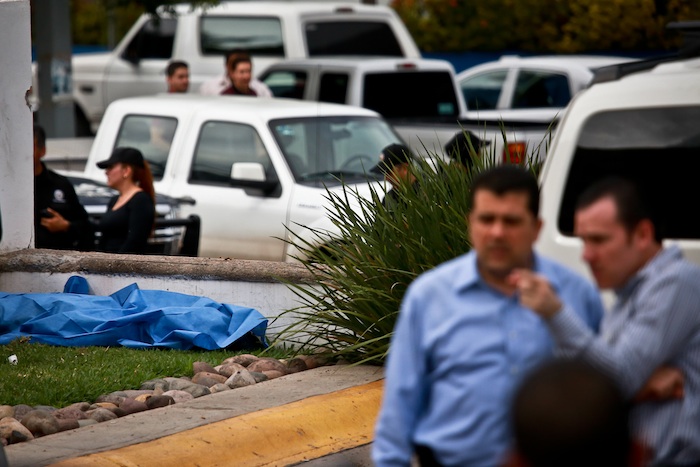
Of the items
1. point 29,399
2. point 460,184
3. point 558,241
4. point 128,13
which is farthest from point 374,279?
point 128,13

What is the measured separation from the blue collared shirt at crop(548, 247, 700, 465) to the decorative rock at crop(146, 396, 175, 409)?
152 inches

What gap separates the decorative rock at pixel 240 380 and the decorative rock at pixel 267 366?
0.27 meters

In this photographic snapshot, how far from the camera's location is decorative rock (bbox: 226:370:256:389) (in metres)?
7.37

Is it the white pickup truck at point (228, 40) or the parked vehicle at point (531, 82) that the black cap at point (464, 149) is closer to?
the parked vehicle at point (531, 82)

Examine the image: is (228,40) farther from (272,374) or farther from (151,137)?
(272,374)

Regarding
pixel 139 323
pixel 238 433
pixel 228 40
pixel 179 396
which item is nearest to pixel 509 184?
pixel 238 433

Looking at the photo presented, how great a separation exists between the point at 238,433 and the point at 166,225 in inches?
173

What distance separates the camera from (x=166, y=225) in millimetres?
10344

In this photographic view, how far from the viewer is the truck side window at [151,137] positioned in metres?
11.8

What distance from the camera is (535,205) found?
366 centimetres

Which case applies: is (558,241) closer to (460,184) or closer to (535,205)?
(535,205)

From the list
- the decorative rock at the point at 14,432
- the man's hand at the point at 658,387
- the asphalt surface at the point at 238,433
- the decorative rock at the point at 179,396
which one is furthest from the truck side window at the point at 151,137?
the man's hand at the point at 658,387

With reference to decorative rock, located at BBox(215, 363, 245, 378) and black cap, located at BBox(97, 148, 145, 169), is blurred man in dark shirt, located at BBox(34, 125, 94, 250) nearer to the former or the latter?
black cap, located at BBox(97, 148, 145, 169)

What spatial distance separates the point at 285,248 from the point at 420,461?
6.79 meters
